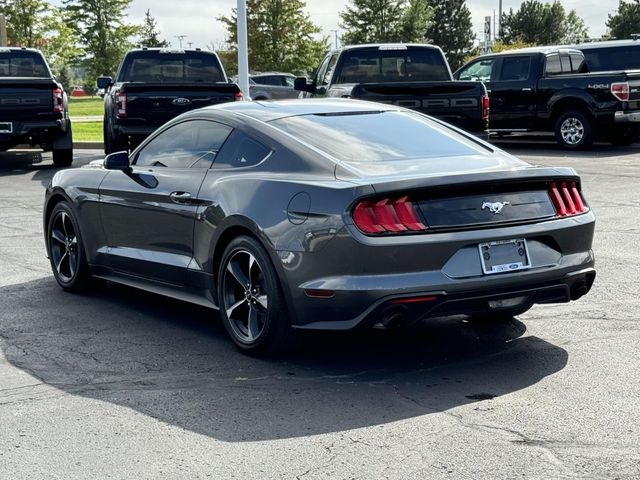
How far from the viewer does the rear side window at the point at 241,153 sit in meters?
6.46

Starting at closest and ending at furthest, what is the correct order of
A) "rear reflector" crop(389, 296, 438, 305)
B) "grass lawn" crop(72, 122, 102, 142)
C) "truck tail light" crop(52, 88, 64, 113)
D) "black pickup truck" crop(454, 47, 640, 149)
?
"rear reflector" crop(389, 296, 438, 305), "truck tail light" crop(52, 88, 64, 113), "black pickup truck" crop(454, 47, 640, 149), "grass lawn" crop(72, 122, 102, 142)

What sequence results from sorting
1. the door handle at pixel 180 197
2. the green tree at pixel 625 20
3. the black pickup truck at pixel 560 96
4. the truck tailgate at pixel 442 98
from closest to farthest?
the door handle at pixel 180 197 < the truck tailgate at pixel 442 98 < the black pickup truck at pixel 560 96 < the green tree at pixel 625 20

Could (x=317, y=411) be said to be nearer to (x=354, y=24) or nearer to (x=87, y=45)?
(x=354, y=24)

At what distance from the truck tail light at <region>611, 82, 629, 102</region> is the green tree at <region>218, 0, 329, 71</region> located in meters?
45.1

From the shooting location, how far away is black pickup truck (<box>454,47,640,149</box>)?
19828 millimetres

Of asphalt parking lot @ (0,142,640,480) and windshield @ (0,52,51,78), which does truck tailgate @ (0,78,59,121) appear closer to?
windshield @ (0,52,51,78)

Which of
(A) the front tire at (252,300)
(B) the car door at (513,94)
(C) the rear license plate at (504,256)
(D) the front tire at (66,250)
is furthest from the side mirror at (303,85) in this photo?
(C) the rear license plate at (504,256)

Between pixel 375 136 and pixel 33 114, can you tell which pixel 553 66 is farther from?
pixel 375 136

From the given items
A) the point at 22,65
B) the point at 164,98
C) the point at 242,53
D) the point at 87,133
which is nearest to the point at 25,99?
the point at 22,65

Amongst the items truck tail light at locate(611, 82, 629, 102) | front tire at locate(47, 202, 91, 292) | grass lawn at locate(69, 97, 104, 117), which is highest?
truck tail light at locate(611, 82, 629, 102)

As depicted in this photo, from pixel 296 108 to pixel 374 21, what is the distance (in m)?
63.3

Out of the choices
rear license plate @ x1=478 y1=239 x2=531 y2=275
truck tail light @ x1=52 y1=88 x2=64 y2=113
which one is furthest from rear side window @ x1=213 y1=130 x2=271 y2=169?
Result: truck tail light @ x1=52 y1=88 x2=64 y2=113

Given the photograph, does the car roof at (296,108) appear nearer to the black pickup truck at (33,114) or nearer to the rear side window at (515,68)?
the black pickup truck at (33,114)

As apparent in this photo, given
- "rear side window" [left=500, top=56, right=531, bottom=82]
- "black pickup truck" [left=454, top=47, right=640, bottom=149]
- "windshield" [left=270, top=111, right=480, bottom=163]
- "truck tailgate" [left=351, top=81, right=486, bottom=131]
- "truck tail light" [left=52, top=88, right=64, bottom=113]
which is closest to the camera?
"windshield" [left=270, top=111, right=480, bottom=163]
